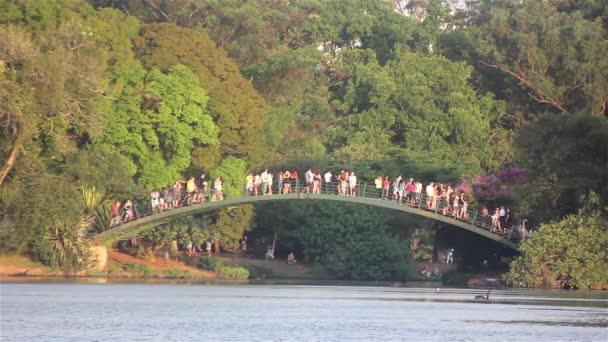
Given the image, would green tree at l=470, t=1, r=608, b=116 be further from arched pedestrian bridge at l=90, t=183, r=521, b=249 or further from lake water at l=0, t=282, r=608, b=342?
lake water at l=0, t=282, r=608, b=342

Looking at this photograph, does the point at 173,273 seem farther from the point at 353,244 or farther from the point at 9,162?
the point at 9,162

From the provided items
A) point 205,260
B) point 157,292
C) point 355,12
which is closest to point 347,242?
point 205,260

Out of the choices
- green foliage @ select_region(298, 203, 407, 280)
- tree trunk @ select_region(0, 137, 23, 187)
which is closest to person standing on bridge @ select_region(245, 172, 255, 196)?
green foliage @ select_region(298, 203, 407, 280)

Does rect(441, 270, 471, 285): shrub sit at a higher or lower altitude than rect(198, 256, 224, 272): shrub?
lower

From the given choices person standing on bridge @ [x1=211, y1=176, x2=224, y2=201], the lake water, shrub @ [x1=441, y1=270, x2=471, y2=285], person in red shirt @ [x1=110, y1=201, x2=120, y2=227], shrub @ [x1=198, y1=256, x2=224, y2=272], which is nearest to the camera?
the lake water

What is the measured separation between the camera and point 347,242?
81.6 m

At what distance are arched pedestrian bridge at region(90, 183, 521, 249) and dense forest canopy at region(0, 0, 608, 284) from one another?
153 centimetres

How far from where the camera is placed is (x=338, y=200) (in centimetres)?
7369

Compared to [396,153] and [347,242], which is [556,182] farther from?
[396,153]

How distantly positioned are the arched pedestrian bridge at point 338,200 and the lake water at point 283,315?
297 inches

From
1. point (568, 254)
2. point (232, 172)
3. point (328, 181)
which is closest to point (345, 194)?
point (328, 181)

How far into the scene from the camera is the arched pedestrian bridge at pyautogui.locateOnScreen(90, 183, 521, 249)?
72.4 m

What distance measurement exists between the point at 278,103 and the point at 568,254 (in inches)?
1260

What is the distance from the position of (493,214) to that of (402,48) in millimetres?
36433
